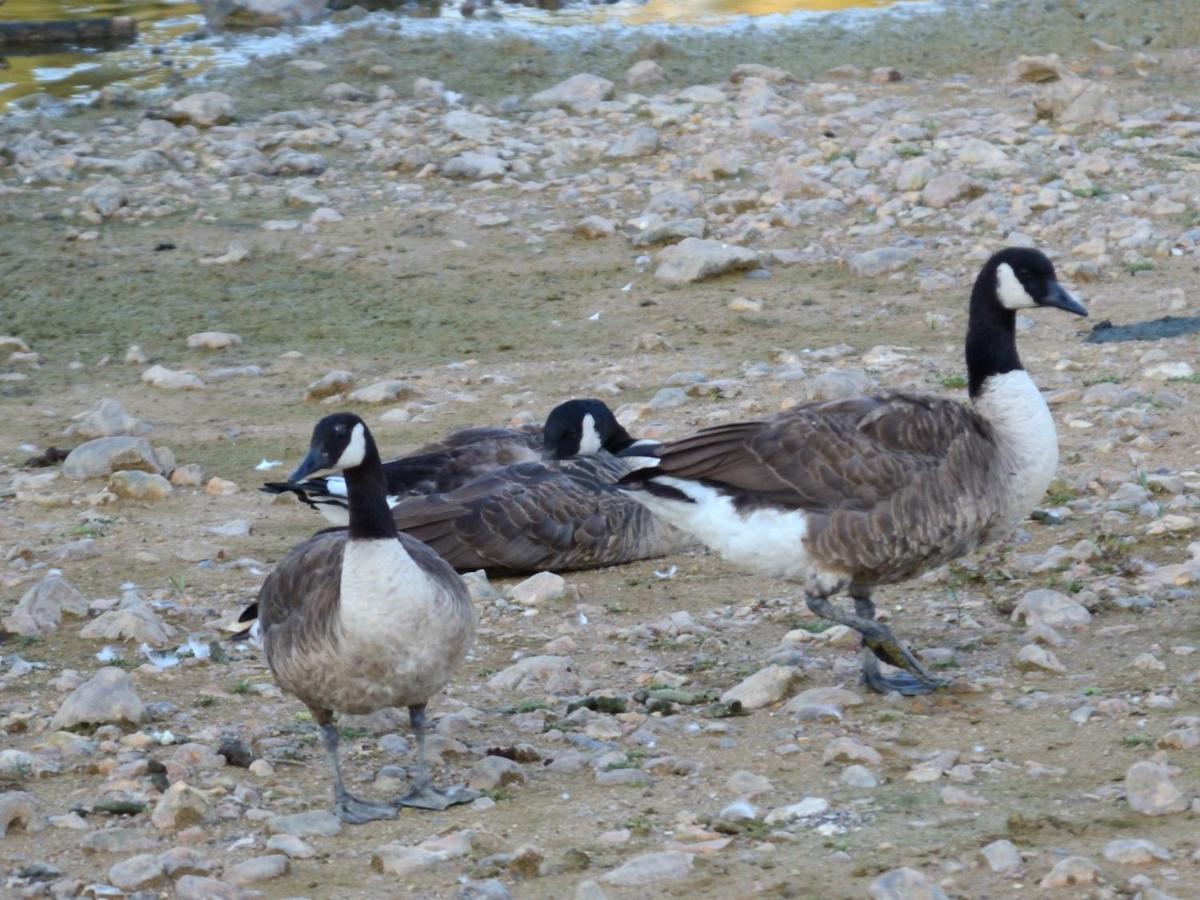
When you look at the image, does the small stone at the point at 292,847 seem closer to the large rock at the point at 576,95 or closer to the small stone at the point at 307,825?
the small stone at the point at 307,825

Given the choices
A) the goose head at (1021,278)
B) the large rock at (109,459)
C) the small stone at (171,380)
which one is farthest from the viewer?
the small stone at (171,380)

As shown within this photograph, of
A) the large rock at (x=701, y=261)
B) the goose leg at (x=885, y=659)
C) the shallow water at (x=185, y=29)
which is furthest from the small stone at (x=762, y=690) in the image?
the shallow water at (x=185, y=29)

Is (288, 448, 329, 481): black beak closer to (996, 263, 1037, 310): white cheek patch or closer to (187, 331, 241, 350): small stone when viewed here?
(996, 263, 1037, 310): white cheek patch

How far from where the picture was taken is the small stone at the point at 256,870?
4.85 metres

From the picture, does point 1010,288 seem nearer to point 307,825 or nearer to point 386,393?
point 307,825

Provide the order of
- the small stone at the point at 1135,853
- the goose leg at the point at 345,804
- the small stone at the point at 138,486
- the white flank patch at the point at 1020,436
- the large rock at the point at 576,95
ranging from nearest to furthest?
the small stone at the point at 1135,853, the goose leg at the point at 345,804, the white flank patch at the point at 1020,436, the small stone at the point at 138,486, the large rock at the point at 576,95

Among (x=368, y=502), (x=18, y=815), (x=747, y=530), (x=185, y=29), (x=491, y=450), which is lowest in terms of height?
(x=491, y=450)

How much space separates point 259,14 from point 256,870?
52.7ft

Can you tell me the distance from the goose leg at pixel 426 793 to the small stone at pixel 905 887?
1.44 m

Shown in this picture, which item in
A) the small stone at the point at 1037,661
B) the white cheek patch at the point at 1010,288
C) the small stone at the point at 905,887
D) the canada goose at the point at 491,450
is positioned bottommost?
the canada goose at the point at 491,450

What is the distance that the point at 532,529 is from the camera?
8352 mm

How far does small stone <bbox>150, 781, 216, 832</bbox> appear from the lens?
203 inches

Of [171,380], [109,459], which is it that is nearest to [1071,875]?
[109,459]

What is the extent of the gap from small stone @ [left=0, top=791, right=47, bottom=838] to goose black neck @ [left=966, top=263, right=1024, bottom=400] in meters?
3.64
